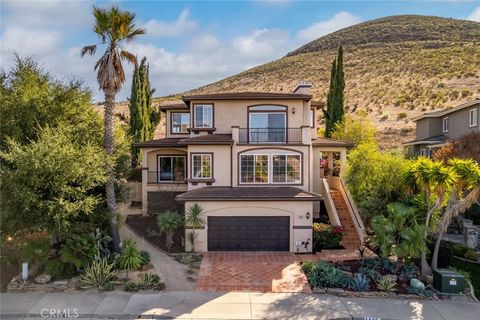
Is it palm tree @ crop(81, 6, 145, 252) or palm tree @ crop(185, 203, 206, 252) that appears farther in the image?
palm tree @ crop(185, 203, 206, 252)

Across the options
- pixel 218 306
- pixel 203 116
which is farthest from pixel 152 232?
pixel 218 306

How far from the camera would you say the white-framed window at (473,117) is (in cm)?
2660

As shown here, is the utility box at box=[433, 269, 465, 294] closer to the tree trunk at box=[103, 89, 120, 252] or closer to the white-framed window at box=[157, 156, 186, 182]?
the tree trunk at box=[103, 89, 120, 252]

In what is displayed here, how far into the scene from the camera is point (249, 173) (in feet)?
70.5

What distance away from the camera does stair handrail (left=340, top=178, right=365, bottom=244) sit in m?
20.6

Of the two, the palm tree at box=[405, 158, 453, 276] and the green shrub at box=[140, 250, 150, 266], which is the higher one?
the palm tree at box=[405, 158, 453, 276]

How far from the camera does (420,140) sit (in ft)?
109

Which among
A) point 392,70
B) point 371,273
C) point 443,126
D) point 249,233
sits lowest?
point 371,273

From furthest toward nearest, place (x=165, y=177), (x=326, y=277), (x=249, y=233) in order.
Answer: (x=165, y=177) → (x=249, y=233) → (x=326, y=277)

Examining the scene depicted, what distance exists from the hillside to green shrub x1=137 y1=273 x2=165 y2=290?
35.2 m

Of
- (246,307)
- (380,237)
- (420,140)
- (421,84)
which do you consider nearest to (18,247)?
(246,307)

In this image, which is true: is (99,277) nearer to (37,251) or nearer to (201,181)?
(37,251)

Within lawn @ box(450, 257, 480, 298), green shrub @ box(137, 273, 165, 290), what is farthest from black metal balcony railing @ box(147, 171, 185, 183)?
lawn @ box(450, 257, 480, 298)

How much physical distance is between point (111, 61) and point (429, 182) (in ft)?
51.0
